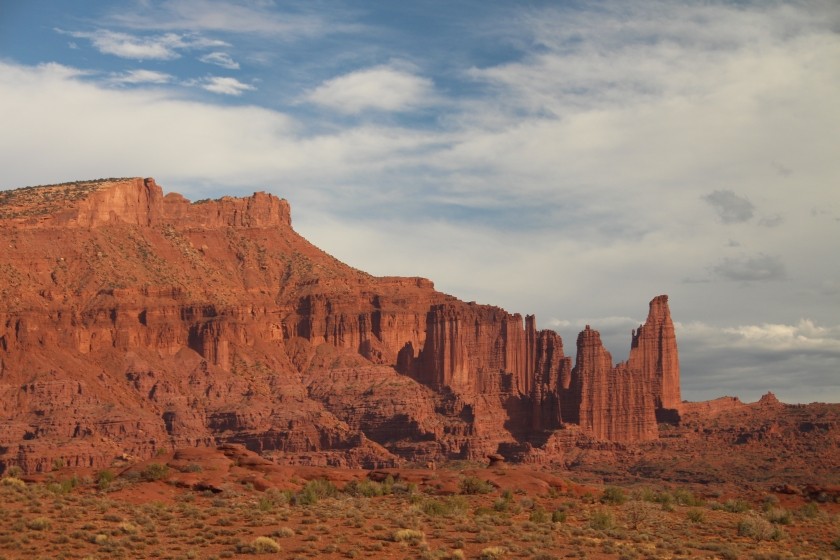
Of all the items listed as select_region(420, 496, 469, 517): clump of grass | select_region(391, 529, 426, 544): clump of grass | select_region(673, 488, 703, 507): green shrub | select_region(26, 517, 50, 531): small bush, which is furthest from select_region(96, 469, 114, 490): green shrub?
select_region(673, 488, 703, 507): green shrub

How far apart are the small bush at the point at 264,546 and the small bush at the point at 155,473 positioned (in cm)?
1491

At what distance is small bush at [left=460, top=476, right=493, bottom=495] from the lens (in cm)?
7488

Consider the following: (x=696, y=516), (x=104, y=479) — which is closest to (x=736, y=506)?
(x=696, y=516)

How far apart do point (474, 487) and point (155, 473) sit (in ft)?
44.5

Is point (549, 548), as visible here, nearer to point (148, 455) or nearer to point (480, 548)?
point (480, 548)

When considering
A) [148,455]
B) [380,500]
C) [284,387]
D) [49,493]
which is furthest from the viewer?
[284,387]

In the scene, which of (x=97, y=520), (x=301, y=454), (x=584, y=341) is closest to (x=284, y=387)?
(x=301, y=454)

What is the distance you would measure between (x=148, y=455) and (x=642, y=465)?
160ft

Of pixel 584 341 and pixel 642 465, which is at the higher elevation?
pixel 584 341

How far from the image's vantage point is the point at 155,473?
239 feet

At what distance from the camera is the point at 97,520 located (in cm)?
6212

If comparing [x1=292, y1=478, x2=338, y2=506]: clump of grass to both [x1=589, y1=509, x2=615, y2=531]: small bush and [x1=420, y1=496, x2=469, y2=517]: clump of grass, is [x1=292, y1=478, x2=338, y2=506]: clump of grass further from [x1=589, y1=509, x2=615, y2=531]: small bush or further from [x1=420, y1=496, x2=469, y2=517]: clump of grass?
[x1=589, y1=509, x2=615, y2=531]: small bush

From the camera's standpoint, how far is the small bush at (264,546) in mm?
58344

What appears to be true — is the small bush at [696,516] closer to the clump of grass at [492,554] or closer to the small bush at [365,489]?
the small bush at [365,489]
